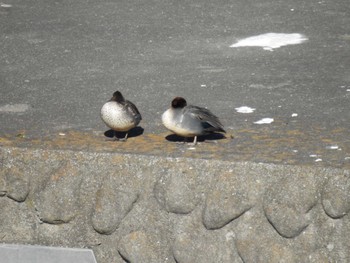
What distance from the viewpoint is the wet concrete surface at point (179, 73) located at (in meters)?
6.89

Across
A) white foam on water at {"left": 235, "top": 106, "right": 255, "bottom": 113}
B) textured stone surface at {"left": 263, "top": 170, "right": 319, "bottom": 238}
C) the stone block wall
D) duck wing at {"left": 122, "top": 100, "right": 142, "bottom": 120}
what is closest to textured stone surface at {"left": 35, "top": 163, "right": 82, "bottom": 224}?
the stone block wall

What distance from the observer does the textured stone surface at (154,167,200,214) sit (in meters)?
6.49

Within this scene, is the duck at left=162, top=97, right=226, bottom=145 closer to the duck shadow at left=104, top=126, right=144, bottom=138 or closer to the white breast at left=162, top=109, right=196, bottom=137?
the white breast at left=162, top=109, right=196, bottom=137

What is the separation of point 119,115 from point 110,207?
2.42 feet

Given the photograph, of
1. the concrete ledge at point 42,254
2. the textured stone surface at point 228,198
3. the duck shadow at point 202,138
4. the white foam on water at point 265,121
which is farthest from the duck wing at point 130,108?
the concrete ledge at point 42,254

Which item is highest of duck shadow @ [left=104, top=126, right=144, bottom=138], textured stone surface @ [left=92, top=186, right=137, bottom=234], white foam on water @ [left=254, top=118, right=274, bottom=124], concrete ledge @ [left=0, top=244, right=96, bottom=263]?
white foam on water @ [left=254, top=118, right=274, bottom=124]

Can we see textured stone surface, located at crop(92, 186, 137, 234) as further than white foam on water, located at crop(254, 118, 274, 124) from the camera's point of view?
No

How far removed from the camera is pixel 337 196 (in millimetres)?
6160

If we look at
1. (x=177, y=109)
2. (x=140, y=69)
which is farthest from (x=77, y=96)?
(x=177, y=109)

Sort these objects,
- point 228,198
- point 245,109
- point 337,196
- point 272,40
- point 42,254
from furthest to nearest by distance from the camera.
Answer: point 272,40 < point 245,109 < point 42,254 < point 228,198 < point 337,196

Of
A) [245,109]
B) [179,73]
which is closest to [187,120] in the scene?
[245,109]

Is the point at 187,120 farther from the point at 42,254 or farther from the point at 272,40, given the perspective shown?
the point at 272,40

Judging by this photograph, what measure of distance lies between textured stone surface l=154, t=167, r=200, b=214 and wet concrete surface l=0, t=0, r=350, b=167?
0.57ft

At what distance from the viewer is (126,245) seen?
677 cm
